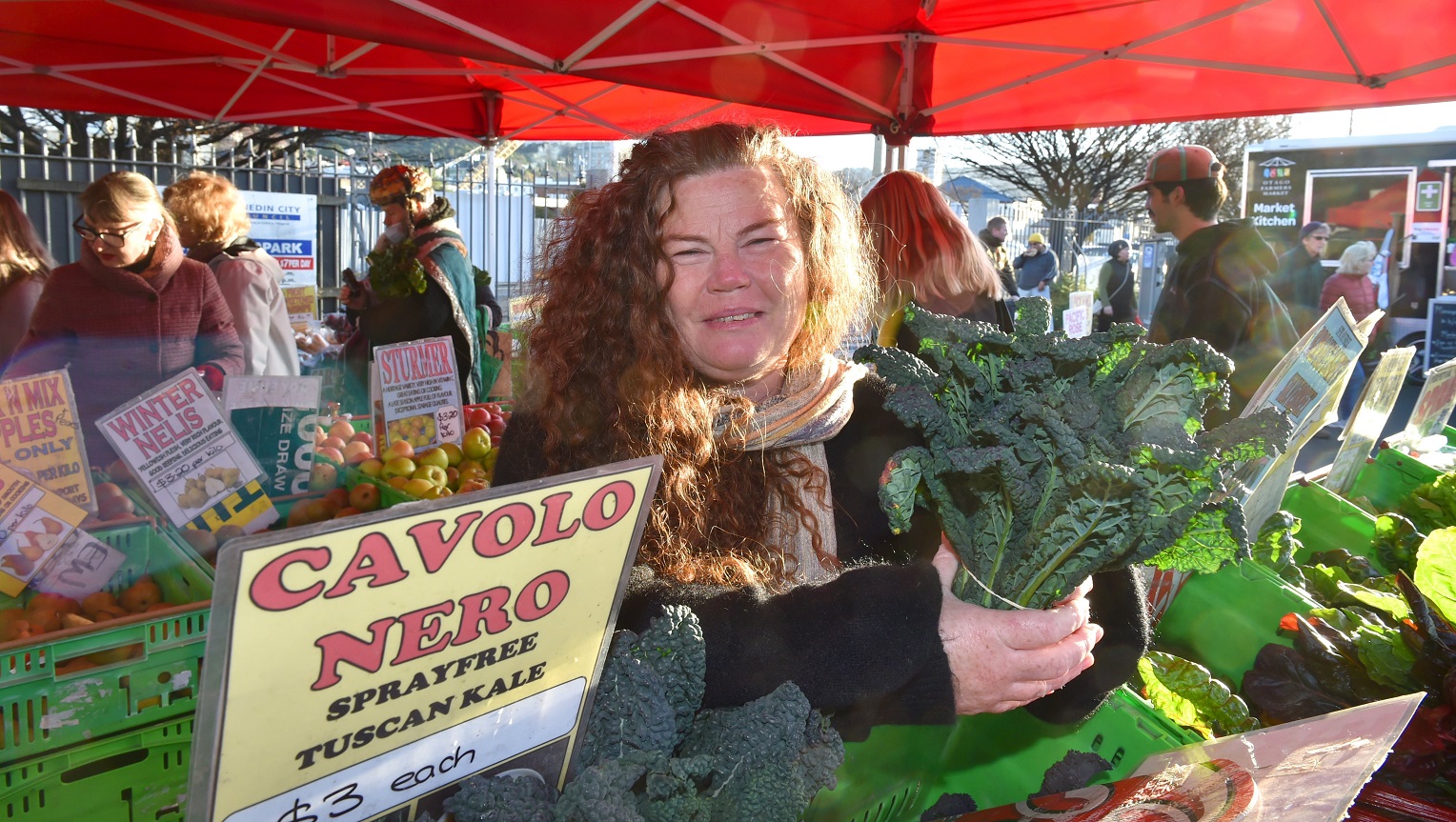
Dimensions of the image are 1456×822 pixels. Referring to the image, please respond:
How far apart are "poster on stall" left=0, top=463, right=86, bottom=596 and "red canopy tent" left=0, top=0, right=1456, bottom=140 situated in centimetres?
167

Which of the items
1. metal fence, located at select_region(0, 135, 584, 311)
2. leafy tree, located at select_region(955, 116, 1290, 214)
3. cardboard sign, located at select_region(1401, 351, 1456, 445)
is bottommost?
cardboard sign, located at select_region(1401, 351, 1456, 445)

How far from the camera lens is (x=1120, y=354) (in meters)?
1.06

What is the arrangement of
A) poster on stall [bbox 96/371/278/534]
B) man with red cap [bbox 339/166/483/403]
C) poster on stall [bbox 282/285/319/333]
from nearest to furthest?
poster on stall [bbox 96/371/278/534], man with red cap [bbox 339/166/483/403], poster on stall [bbox 282/285/319/333]

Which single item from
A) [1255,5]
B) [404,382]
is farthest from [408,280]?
[1255,5]

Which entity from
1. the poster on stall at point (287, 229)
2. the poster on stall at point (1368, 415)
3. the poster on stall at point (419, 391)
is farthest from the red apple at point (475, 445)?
the poster on stall at point (287, 229)

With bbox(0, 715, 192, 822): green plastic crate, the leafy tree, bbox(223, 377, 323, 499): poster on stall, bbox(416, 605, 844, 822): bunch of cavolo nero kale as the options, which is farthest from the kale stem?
the leafy tree

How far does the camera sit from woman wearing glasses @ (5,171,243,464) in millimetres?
3201

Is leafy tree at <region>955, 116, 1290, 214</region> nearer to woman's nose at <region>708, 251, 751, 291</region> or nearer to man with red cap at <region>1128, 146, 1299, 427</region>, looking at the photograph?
man with red cap at <region>1128, 146, 1299, 427</region>

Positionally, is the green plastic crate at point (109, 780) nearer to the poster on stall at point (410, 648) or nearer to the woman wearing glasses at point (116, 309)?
the poster on stall at point (410, 648)

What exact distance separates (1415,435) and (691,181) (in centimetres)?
268

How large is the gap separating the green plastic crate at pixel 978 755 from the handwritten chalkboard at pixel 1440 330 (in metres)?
11.6

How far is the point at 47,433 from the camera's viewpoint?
5.62 ft

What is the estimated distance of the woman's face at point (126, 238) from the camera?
126 inches

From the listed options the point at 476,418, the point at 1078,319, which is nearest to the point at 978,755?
the point at 476,418
